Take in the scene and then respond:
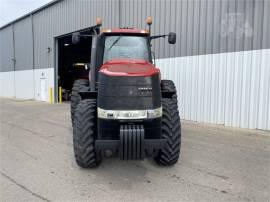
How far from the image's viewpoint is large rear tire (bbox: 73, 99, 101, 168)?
463 centimetres

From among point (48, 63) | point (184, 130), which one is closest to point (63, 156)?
point (184, 130)

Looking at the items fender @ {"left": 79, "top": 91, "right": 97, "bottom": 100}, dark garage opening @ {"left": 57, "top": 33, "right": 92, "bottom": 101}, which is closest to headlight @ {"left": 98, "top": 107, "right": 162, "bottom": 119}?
fender @ {"left": 79, "top": 91, "right": 97, "bottom": 100}

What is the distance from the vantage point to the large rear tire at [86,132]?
15.2ft

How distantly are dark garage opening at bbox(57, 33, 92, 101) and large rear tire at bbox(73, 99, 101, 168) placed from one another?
16247 millimetres

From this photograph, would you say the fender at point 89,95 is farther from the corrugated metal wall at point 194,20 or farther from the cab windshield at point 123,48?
the corrugated metal wall at point 194,20

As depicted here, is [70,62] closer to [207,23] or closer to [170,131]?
[207,23]

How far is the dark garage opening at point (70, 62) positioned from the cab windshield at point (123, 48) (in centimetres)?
1549

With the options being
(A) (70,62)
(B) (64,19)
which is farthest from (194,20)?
(A) (70,62)

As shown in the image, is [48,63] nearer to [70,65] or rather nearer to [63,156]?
[70,65]

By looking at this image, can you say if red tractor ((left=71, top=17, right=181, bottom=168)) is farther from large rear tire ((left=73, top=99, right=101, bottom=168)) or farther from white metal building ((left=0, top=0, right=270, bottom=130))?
white metal building ((left=0, top=0, right=270, bottom=130))

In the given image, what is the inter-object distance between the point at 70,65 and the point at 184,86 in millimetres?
14533

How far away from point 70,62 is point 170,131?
783 inches

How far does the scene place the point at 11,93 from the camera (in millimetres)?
27312

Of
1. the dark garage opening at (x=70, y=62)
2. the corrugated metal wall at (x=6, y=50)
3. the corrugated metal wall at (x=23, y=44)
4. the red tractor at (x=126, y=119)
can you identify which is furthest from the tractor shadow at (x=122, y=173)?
the corrugated metal wall at (x=6, y=50)
